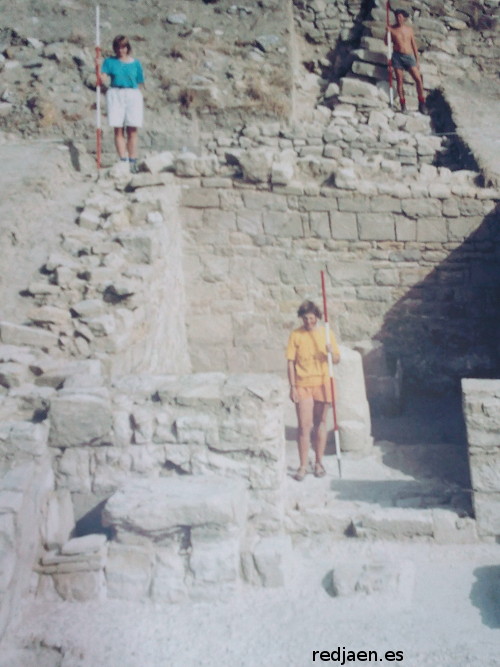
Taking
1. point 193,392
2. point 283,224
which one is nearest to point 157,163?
point 283,224

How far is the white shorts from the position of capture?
27.2 feet

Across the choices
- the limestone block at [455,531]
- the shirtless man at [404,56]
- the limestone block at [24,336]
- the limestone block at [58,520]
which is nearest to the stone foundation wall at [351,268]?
the limestone block at [24,336]

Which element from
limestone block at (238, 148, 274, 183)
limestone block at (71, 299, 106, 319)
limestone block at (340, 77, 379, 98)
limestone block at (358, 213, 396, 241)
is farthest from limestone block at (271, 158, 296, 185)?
limestone block at (340, 77, 379, 98)

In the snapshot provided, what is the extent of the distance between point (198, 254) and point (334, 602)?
534 centimetres

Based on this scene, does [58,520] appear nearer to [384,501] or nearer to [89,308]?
[89,308]

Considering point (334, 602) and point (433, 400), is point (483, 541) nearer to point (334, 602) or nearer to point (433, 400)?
point (334, 602)

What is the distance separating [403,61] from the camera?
38.3 ft

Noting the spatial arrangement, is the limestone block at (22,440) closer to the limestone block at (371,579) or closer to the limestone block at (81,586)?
the limestone block at (81,586)

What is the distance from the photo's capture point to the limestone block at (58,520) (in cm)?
334

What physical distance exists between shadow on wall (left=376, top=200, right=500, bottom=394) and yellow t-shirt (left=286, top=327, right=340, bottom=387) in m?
2.74

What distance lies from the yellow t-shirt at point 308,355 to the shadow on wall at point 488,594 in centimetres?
234

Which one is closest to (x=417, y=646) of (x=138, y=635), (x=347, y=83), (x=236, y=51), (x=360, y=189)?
(x=138, y=635)

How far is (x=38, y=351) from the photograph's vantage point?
462 centimetres

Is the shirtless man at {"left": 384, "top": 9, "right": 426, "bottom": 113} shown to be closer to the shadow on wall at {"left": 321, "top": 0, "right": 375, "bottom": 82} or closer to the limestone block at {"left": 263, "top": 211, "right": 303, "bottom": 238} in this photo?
the shadow on wall at {"left": 321, "top": 0, "right": 375, "bottom": 82}
